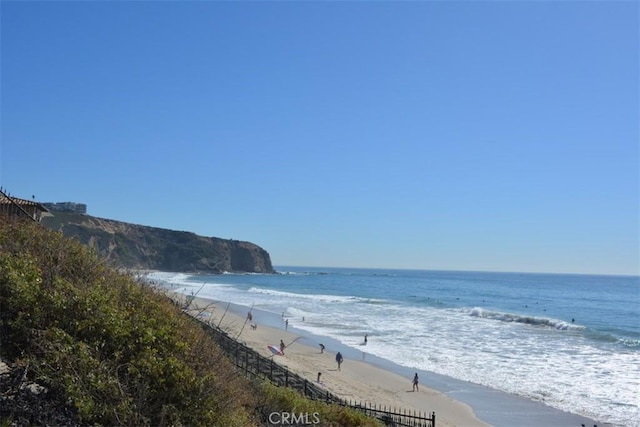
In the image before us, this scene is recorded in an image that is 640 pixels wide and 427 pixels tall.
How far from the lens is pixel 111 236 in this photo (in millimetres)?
103688

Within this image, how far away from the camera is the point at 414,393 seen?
2030 centimetres

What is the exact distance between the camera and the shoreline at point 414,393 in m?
17.2

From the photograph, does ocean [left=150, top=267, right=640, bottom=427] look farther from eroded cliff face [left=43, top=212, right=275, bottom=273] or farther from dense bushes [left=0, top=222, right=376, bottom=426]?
eroded cliff face [left=43, top=212, right=275, bottom=273]

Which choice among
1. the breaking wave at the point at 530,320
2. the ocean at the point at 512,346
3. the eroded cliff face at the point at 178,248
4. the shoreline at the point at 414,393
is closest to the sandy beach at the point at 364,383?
the shoreline at the point at 414,393

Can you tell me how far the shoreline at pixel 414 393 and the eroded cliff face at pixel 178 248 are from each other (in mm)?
77115

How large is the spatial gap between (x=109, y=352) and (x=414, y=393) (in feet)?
53.4

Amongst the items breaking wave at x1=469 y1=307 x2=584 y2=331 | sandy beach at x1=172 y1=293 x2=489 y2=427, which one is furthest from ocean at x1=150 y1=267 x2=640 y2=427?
sandy beach at x1=172 y1=293 x2=489 y2=427

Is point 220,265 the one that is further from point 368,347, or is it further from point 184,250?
point 368,347

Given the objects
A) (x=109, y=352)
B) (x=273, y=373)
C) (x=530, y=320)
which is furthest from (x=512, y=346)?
(x=109, y=352)

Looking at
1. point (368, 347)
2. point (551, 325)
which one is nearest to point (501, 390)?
point (368, 347)

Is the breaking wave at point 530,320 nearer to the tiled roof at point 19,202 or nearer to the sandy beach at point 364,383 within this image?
the sandy beach at point 364,383

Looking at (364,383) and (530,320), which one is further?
(530,320)

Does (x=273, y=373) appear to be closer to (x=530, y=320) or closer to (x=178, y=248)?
(x=530, y=320)

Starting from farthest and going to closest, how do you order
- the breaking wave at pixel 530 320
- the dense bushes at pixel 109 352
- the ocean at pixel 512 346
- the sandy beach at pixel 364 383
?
the breaking wave at pixel 530 320
the ocean at pixel 512 346
the sandy beach at pixel 364 383
the dense bushes at pixel 109 352
